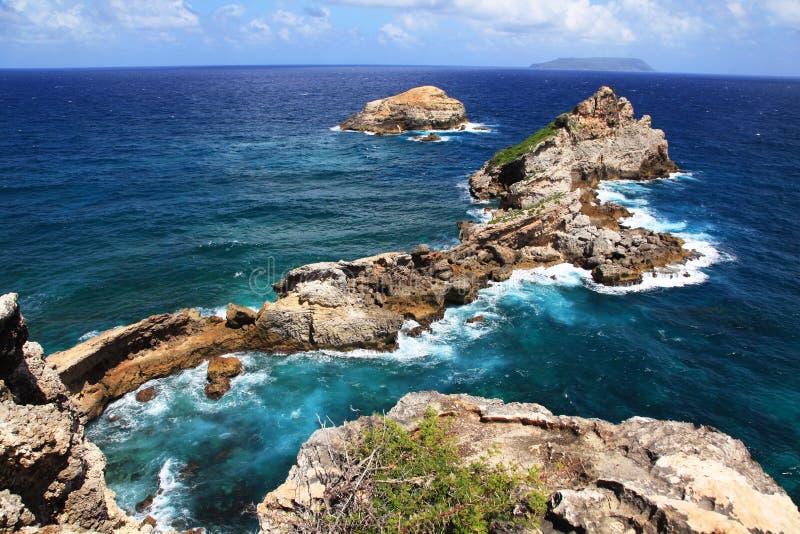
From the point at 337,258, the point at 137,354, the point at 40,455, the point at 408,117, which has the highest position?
the point at 408,117

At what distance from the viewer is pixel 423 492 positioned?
1323 cm

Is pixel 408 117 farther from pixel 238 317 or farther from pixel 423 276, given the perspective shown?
pixel 238 317

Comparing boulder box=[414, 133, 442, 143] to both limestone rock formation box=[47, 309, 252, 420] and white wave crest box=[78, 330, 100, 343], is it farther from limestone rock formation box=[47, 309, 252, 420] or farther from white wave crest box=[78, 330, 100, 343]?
white wave crest box=[78, 330, 100, 343]

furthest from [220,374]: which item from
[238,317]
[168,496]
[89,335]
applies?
[89,335]

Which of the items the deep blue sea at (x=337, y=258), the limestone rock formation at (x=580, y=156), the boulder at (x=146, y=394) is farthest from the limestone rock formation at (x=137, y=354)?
the limestone rock formation at (x=580, y=156)

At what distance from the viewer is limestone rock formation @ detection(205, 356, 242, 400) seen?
99.0 ft

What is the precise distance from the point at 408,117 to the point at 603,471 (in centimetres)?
11268

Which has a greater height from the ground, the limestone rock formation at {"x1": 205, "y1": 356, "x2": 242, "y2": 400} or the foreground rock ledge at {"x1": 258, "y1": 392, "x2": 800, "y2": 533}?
the foreground rock ledge at {"x1": 258, "y1": 392, "x2": 800, "y2": 533}

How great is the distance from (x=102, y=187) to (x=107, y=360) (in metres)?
47.6

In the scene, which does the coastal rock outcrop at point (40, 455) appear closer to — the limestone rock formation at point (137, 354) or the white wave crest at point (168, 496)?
the white wave crest at point (168, 496)

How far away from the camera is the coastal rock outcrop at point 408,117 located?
11756cm

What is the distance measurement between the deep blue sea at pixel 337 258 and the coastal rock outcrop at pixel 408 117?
1027 inches

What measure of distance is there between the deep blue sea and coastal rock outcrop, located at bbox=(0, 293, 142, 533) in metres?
10.4

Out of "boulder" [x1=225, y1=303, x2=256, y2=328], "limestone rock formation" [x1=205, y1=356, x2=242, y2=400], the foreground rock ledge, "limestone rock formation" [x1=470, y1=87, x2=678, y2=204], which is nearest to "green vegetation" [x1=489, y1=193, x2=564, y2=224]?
"limestone rock formation" [x1=470, y1=87, x2=678, y2=204]
